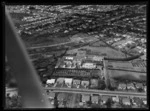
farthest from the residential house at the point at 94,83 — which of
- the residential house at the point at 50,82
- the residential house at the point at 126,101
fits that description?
the residential house at the point at 50,82

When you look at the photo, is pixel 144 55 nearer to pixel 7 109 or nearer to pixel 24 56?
pixel 7 109

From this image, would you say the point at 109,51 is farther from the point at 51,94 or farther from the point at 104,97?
the point at 51,94

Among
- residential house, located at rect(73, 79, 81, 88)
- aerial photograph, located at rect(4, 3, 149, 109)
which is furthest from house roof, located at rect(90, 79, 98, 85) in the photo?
residential house, located at rect(73, 79, 81, 88)

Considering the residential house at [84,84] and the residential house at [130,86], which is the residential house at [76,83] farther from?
the residential house at [130,86]

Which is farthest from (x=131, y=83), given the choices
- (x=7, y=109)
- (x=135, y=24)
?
(x=7, y=109)

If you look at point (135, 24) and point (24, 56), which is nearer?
point (24, 56)

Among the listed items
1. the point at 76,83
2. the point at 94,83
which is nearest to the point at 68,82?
the point at 76,83

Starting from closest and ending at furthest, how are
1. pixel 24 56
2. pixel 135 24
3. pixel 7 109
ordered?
pixel 24 56
pixel 7 109
pixel 135 24
